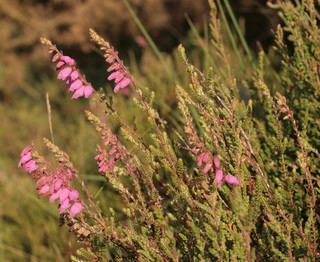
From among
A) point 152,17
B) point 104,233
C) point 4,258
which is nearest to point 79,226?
point 104,233

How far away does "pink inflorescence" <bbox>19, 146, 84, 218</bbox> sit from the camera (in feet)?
4.43

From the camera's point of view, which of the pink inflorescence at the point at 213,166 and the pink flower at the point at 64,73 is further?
the pink flower at the point at 64,73

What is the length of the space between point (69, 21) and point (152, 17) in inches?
31.5

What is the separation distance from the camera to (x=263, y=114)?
220cm

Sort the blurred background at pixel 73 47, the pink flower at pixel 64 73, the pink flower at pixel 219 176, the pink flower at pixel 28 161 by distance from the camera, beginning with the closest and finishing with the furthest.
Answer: the pink flower at pixel 219 176
the pink flower at pixel 28 161
the pink flower at pixel 64 73
the blurred background at pixel 73 47

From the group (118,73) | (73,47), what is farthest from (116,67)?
(73,47)

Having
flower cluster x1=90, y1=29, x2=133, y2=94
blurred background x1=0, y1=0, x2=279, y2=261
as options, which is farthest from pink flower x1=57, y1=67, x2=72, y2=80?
blurred background x1=0, y1=0, x2=279, y2=261

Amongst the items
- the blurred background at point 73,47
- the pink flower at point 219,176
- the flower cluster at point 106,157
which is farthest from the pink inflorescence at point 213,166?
the blurred background at point 73,47

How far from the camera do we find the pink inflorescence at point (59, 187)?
1.35m

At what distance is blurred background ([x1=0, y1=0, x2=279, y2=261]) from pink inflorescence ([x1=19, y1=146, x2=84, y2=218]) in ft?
6.15

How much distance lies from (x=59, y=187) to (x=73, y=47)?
4156 millimetres

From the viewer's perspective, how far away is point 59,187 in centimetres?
136

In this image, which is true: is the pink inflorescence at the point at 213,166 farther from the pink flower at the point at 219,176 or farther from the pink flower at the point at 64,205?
the pink flower at the point at 64,205

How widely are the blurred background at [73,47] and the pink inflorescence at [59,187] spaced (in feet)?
6.15
